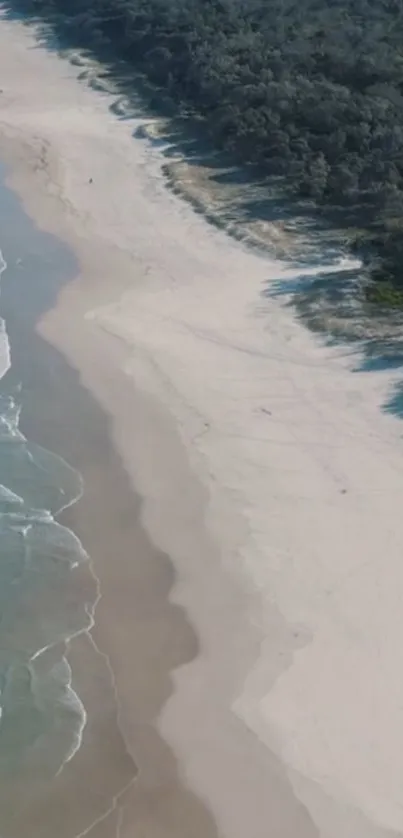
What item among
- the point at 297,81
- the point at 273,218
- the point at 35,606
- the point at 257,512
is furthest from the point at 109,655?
the point at 297,81

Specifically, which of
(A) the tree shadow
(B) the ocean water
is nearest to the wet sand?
(B) the ocean water

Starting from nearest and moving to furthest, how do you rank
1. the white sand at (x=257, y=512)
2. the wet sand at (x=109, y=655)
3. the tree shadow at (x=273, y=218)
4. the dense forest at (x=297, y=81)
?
the wet sand at (x=109, y=655) < the white sand at (x=257, y=512) < the tree shadow at (x=273, y=218) < the dense forest at (x=297, y=81)

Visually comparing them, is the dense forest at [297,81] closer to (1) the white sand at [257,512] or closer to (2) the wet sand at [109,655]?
(1) the white sand at [257,512]

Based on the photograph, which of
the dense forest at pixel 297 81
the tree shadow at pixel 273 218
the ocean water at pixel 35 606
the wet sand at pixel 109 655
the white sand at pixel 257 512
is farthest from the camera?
the dense forest at pixel 297 81

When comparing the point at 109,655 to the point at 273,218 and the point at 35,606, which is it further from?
the point at 273,218

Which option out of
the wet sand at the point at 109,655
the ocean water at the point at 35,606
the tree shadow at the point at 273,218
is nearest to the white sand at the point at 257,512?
the wet sand at the point at 109,655

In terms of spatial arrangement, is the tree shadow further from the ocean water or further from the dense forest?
the ocean water

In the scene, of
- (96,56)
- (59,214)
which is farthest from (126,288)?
(96,56)

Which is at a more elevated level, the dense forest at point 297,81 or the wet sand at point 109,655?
the dense forest at point 297,81
